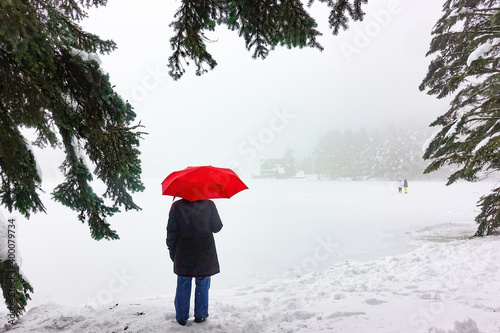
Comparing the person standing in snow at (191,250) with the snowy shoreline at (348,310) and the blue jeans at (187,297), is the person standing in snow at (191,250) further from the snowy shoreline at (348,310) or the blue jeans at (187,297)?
the snowy shoreline at (348,310)

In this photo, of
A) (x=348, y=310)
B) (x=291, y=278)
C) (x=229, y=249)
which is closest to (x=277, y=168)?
(x=229, y=249)

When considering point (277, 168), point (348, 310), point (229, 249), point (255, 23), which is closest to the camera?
point (255, 23)

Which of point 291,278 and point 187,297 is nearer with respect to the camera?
point 187,297

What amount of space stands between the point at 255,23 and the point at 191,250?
274 cm

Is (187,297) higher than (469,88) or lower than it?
lower

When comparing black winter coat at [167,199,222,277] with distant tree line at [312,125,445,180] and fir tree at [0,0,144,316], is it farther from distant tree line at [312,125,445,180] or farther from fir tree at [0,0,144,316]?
distant tree line at [312,125,445,180]

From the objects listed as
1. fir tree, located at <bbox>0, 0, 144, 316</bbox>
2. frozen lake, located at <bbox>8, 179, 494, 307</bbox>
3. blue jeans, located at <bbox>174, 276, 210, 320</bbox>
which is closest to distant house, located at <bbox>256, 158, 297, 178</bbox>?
frozen lake, located at <bbox>8, 179, 494, 307</bbox>

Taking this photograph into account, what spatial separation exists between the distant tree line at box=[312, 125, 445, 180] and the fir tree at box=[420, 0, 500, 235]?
184 feet

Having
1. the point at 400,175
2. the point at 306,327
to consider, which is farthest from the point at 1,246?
the point at 400,175

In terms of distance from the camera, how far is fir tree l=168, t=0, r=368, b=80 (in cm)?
274

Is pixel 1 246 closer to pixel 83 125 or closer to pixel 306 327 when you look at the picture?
pixel 83 125

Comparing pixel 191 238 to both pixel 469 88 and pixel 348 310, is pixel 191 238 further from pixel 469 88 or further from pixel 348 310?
pixel 469 88

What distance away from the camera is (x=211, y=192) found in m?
3.27

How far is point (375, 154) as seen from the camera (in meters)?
72.9
